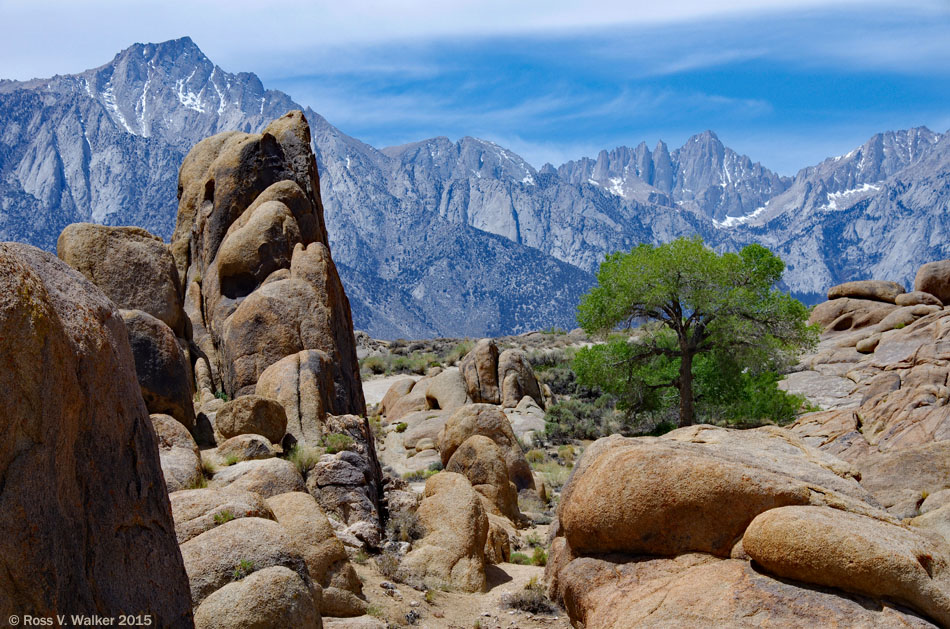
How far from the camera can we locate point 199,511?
8.16 m

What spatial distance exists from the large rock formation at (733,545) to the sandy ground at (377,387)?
29.2 m

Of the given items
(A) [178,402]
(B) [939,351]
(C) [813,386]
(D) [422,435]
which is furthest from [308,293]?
(C) [813,386]

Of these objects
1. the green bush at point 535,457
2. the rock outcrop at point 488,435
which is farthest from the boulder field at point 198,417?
the green bush at point 535,457

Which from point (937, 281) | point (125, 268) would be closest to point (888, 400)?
point (125, 268)

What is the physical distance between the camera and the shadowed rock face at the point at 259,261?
18.3 metres

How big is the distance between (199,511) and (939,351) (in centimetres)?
2312

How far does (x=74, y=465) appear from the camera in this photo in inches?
189

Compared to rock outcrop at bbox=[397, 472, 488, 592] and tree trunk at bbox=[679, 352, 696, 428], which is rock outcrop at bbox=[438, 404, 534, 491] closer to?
rock outcrop at bbox=[397, 472, 488, 592]

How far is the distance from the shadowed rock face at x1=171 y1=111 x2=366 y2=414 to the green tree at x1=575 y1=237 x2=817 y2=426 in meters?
10.7

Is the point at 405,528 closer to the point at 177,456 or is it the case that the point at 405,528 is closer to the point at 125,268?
the point at 177,456

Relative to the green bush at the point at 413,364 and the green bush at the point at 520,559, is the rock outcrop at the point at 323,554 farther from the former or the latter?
the green bush at the point at 413,364

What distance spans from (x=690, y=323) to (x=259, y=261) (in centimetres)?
1583

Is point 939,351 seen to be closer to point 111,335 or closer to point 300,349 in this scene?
point 300,349

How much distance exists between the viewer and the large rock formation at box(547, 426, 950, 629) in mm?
7203
